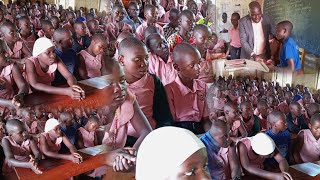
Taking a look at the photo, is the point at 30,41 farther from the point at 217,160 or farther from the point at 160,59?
the point at 217,160

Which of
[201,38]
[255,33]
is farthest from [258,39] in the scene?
[201,38]

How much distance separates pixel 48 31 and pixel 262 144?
2.95 feet

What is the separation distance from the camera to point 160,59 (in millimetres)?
1374

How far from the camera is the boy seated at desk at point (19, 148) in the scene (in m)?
1.11

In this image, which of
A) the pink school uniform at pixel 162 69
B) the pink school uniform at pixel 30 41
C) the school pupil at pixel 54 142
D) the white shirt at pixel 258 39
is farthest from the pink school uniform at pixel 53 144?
the white shirt at pixel 258 39

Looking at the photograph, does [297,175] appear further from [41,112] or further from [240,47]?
[41,112]

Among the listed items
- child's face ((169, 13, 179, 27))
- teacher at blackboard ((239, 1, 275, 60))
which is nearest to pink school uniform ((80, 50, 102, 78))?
child's face ((169, 13, 179, 27))

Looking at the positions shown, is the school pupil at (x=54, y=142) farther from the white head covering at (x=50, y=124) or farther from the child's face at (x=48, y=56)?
the child's face at (x=48, y=56)

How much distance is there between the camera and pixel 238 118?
1.62 meters

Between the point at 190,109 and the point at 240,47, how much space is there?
1.64ft

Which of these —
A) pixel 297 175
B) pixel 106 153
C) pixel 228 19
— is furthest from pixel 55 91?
pixel 297 175

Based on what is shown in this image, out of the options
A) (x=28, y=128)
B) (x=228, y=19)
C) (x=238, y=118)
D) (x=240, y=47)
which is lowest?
(x=238, y=118)

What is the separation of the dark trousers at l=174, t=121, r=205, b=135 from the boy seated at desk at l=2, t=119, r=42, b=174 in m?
0.48

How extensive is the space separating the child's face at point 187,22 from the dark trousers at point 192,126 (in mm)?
382
